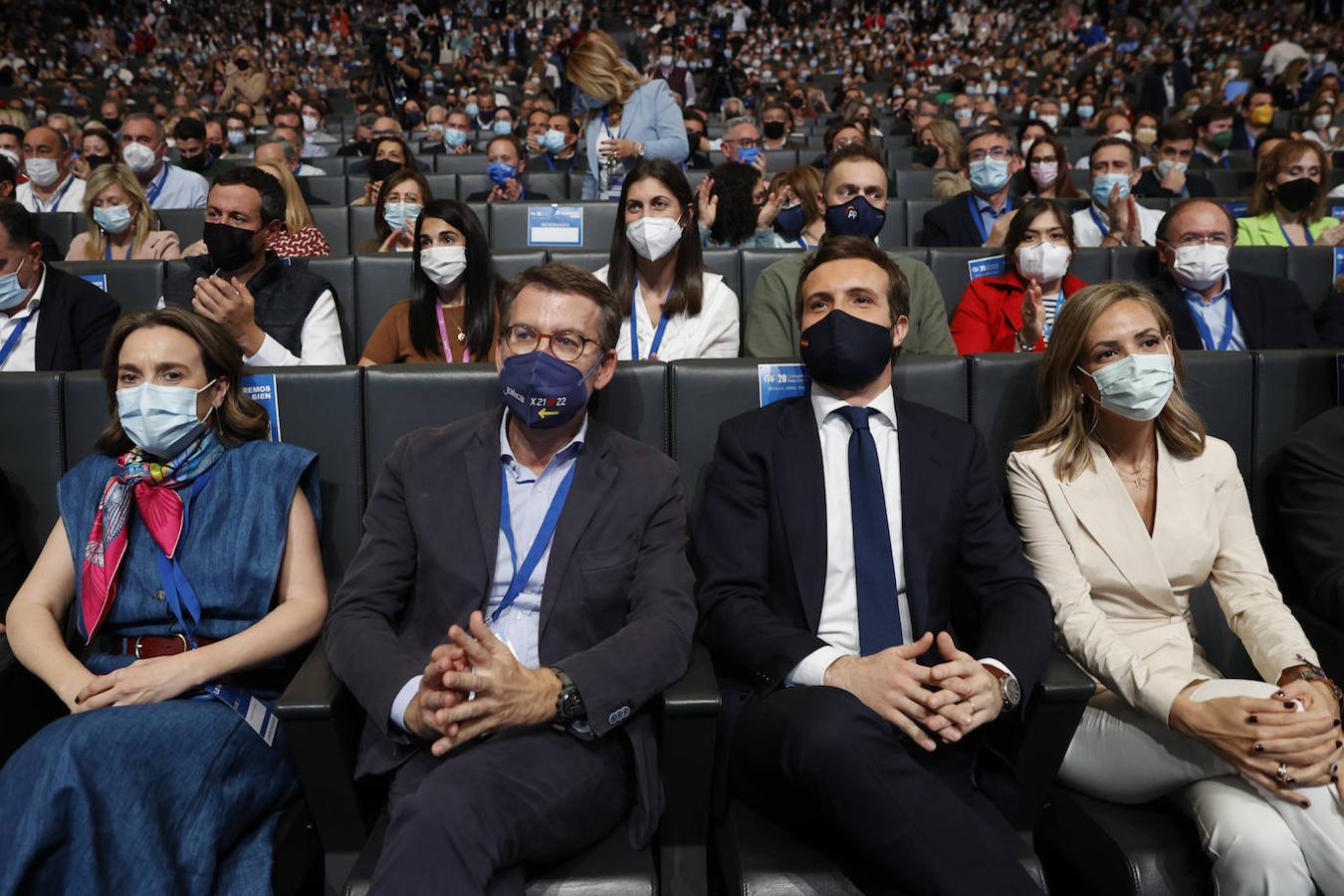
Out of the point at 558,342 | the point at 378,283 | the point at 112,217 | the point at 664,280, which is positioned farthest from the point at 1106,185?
the point at 112,217

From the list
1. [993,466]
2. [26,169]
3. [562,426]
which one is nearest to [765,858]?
[562,426]

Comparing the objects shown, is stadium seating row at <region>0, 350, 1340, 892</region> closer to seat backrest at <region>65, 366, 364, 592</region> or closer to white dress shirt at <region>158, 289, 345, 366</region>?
seat backrest at <region>65, 366, 364, 592</region>

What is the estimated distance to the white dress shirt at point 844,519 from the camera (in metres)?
1.82

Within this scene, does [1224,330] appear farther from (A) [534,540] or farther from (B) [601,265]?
(A) [534,540]

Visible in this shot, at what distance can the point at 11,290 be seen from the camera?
2.84 metres

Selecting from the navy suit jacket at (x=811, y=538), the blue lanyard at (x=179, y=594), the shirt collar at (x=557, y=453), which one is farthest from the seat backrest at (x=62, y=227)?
the navy suit jacket at (x=811, y=538)

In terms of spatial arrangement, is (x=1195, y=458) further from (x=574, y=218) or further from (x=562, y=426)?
(x=574, y=218)

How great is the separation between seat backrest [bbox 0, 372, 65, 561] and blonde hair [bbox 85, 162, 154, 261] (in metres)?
2.29

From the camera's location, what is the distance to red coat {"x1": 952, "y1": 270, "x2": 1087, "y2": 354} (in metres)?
3.06

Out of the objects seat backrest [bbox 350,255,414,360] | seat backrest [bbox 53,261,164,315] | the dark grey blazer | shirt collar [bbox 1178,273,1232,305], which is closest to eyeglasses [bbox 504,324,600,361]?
the dark grey blazer

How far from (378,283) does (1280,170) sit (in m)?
3.61

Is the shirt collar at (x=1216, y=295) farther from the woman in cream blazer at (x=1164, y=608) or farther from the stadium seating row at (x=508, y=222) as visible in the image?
the stadium seating row at (x=508, y=222)

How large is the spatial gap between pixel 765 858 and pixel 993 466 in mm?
1031

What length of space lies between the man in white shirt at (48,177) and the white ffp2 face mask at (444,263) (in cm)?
331
